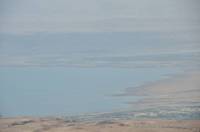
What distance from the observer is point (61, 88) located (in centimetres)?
1373

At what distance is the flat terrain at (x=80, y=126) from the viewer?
45.0ft

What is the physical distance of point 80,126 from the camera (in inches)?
540

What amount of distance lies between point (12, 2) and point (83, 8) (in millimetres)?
680

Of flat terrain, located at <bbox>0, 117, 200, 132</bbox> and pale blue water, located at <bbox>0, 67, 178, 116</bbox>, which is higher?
pale blue water, located at <bbox>0, 67, 178, 116</bbox>

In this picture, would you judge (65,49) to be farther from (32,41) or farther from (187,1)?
(187,1)

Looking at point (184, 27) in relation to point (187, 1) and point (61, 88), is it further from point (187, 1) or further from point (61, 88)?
point (61, 88)

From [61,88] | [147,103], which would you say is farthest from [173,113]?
[61,88]

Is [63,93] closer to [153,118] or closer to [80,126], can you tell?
[80,126]

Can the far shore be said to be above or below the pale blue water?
below

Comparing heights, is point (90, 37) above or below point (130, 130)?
above

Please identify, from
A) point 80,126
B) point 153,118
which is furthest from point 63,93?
point 153,118

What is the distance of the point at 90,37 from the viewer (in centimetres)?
1376

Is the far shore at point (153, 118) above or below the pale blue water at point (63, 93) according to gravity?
below

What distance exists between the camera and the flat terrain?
1370 centimetres
